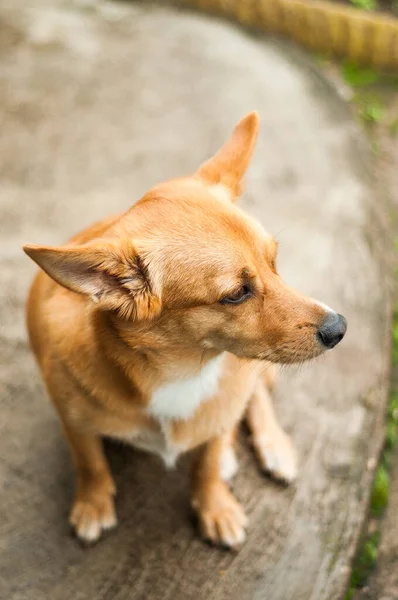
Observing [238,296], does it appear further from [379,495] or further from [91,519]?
[379,495]

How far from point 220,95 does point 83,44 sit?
1349 millimetres

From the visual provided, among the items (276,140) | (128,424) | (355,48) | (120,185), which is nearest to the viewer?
(128,424)

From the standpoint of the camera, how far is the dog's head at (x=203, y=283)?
7.27 ft

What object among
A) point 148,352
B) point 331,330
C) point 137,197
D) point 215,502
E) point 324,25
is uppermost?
point 324,25

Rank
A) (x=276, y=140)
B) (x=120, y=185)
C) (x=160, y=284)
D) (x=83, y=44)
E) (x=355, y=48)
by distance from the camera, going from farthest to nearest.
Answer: (x=355, y=48) → (x=83, y=44) → (x=276, y=140) → (x=120, y=185) → (x=160, y=284)

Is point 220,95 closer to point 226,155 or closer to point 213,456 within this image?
point 226,155

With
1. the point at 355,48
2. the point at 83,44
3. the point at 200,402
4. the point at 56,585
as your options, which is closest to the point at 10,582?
the point at 56,585

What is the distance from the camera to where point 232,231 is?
2291 mm

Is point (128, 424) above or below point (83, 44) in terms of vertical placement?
below

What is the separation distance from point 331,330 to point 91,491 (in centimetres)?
137

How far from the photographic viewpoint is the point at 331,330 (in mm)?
2385

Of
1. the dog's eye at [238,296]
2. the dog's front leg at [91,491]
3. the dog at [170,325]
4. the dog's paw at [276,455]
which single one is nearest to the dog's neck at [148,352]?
the dog at [170,325]

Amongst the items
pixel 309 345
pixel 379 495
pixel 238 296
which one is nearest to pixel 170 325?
pixel 238 296

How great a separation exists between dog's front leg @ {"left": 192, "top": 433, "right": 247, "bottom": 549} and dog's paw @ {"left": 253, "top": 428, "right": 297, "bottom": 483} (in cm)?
23
